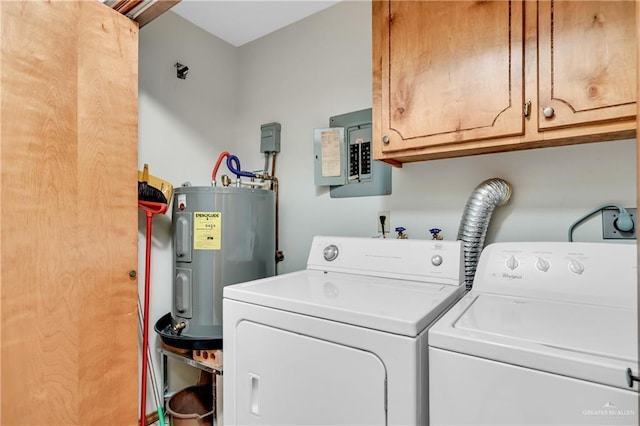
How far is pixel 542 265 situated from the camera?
3.87 ft

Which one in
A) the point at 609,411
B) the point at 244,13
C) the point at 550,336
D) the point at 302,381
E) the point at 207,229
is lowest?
the point at 302,381

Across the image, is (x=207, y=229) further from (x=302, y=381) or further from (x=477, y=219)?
(x=477, y=219)

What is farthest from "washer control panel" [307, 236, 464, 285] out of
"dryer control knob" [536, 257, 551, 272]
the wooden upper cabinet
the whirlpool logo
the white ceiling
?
the white ceiling

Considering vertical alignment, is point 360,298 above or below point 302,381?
above

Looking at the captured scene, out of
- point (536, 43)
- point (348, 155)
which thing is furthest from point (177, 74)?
point (536, 43)

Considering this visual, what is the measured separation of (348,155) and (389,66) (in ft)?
2.09

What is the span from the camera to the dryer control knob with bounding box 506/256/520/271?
1.23 m

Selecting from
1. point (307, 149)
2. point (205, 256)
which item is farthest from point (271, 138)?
point (205, 256)

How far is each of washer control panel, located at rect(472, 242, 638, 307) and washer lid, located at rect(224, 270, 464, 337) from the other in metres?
0.16

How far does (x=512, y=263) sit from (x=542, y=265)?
9 centimetres

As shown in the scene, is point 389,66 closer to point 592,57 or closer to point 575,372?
point 592,57

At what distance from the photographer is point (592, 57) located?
3.49 feet

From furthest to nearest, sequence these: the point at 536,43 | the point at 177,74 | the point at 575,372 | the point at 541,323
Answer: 1. the point at 177,74
2. the point at 536,43
3. the point at 541,323
4. the point at 575,372

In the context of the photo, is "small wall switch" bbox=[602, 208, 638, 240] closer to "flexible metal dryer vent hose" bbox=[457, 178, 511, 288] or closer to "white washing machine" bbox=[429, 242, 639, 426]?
"white washing machine" bbox=[429, 242, 639, 426]
